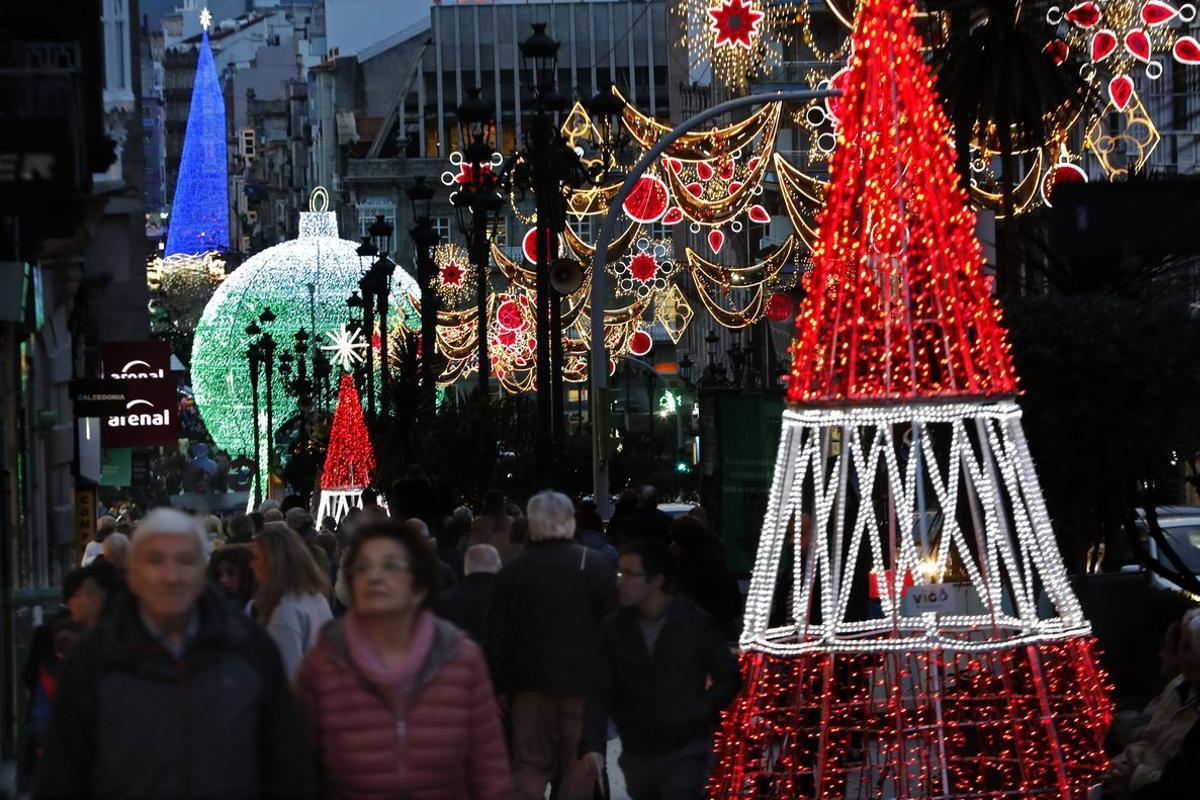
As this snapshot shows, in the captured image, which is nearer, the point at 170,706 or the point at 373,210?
the point at 170,706

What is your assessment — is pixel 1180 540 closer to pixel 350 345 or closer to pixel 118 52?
pixel 118 52

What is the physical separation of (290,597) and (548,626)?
5.17 feet

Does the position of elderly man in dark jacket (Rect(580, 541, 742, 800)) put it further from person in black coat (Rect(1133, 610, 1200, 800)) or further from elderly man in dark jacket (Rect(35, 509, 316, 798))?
elderly man in dark jacket (Rect(35, 509, 316, 798))

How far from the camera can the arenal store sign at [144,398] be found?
1353 inches

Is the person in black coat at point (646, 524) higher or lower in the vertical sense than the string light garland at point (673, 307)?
lower

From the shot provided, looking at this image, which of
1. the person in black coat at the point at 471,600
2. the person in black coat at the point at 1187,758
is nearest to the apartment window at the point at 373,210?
the person in black coat at the point at 471,600

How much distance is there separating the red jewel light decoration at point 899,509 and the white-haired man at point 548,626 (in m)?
0.72

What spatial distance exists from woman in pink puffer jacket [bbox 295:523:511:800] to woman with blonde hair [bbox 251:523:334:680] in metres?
3.05

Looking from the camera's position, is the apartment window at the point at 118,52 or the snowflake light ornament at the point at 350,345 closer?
the apartment window at the point at 118,52

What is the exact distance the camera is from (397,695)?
22.5ft

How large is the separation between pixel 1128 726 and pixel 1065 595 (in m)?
0.73

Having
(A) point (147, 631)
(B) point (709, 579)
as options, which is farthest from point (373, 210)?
(A) point (147, 631)

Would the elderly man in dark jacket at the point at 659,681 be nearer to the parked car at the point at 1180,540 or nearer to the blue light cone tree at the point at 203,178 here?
the parked car at the point at 1180,540

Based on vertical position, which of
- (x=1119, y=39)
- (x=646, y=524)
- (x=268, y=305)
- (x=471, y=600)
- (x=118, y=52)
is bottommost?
(x=471, y=600)
